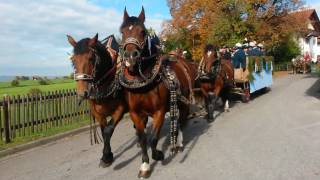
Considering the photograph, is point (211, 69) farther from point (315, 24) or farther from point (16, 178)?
point (315, 24)

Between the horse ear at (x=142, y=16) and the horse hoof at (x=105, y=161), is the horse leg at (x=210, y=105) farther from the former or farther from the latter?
the horse ear at (x=142, y=16)

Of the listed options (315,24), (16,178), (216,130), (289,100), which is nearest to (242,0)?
(289,100)

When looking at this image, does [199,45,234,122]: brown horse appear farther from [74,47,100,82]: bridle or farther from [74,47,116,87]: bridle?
[74,47,100,82]: bridle

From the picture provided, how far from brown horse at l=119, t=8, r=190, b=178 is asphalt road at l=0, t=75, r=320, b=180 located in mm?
747

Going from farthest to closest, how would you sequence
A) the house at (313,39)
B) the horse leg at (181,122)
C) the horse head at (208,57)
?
1. the house at (313,39)
2. the horse head at (208,57)
3. the horse leg at (181,122)

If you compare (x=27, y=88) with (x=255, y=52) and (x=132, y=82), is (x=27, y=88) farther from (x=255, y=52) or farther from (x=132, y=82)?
(x=132, y=82)

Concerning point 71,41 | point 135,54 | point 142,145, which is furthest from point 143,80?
point 71,41

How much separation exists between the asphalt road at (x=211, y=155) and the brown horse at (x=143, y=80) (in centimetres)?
75

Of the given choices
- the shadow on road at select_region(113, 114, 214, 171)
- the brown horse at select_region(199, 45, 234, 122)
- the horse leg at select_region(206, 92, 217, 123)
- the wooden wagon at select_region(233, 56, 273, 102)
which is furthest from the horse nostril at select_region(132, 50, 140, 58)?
the wooden wagon at select_region(233, 56, 273, 102)

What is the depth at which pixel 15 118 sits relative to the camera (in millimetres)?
11367

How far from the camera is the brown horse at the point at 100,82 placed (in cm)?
643

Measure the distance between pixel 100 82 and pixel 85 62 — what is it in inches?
37.9

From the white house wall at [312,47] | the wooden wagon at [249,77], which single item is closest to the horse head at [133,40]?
the wooden wagon at [249,77]

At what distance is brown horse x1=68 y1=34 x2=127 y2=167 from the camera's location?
643 centimetres
